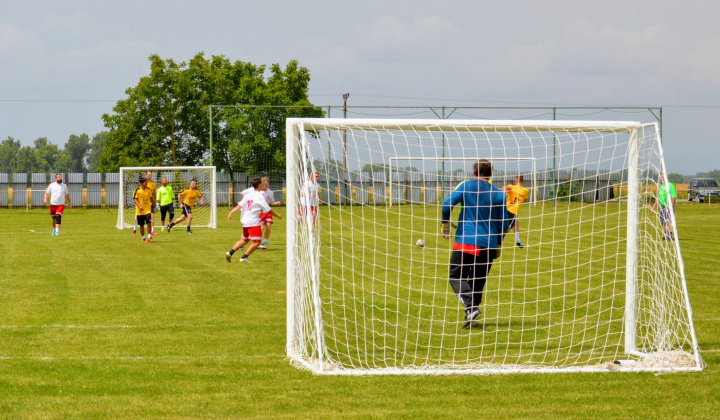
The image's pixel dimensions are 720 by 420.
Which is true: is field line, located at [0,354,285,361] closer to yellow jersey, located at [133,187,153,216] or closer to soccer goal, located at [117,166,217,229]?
yellow jersey, located at [133,187,153,216]

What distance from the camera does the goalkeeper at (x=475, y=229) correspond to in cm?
873

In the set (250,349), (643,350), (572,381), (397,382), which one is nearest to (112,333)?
(250,349)

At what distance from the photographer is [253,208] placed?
1534 cm

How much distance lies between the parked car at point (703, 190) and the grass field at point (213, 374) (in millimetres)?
39880

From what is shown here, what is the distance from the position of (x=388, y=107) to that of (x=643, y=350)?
90.5ft

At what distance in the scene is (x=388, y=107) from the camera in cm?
3481

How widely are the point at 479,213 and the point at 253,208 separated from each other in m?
7.25

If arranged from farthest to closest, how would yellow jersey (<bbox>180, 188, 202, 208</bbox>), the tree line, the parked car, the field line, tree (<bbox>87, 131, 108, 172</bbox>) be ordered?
tree (<bbox>87, 131, 108, 172</bbox>) → the tree line → the parked car → yellow jersey (<bbox>180, 188, 202, 208</bbox>) → the field line

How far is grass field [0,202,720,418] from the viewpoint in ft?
19.2

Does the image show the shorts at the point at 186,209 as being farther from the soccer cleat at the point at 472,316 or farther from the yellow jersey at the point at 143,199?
the soccer cleat at the point at 472,316

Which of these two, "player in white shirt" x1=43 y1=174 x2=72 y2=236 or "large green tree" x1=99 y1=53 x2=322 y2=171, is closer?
"player in white shirt" x1=43 y1=174 x2=72 y2=236

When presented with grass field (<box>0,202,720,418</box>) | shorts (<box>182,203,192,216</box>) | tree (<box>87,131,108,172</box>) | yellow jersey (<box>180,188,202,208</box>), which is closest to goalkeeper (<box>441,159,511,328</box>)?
grass field (<box>0,202,720,418</box>)

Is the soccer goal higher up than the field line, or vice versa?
the soccer goal

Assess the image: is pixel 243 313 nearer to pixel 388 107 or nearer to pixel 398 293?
pixel 398 293
